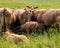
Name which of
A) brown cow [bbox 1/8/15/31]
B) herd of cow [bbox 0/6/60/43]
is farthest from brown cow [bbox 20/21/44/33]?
brown cow [bbox 1/8/15/31]

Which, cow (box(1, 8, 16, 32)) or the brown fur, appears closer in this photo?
cow (box(1, 8, 16, 32))

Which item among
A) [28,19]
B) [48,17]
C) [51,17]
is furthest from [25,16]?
[51,17]

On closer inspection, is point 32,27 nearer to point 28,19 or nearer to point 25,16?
→ point 28,19

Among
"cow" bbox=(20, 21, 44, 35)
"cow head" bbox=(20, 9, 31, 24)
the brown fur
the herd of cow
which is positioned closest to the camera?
"cow" bbox=(20, 21, 44, 35)

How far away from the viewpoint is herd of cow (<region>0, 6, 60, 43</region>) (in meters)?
13.0

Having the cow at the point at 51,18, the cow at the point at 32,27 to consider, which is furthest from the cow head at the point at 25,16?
the cow at the point at 32,27

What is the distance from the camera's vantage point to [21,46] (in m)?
8.47

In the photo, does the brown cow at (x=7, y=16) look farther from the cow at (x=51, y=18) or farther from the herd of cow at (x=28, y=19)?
the cow at (x=51, y=18)

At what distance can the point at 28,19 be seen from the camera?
1491 cm

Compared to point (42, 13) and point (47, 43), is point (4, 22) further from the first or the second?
point (47, 43)

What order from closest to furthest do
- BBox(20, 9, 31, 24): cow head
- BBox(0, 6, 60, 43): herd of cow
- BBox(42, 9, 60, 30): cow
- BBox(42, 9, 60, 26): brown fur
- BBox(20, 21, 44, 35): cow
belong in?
BBox(20, 21, 44, 35): cow, BBox(0, 6, 60, 43): herd of cow, BBox(42, 9, 60, 30): cow, BBox(42, 9, 60, 26): brown fur, BBox(20, 9, 31, 24): cow head

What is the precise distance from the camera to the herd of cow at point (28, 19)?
1296 cm

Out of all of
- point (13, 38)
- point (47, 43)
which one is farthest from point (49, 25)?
point (47, 43)

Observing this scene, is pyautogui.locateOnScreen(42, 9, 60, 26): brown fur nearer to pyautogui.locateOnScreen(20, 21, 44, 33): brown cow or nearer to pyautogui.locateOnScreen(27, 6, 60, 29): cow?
pyautogui.locateOnScreen(27, 6, 60, 29): cow
